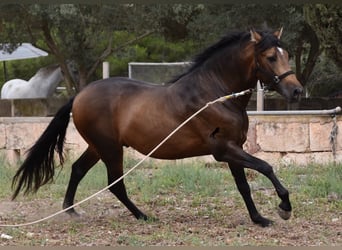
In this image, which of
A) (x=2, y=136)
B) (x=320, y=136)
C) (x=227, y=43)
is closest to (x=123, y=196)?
(x=227, y=43)

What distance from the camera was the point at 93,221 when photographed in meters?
6.84

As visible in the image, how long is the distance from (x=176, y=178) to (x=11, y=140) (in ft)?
12.0

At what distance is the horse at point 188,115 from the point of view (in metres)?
6.08

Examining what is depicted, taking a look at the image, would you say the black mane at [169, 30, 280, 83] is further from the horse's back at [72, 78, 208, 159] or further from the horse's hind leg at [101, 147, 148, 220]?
the horse's hind leg at [101, 147, 148, 220]

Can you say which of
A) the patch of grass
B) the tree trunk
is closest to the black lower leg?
the patch of grass

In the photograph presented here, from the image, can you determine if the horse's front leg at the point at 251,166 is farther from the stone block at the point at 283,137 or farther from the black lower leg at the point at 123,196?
the stone block at the point at 283,137

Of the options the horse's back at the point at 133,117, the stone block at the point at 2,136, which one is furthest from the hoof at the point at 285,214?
the stone block at the point at 2,136

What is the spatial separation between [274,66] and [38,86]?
14064mm

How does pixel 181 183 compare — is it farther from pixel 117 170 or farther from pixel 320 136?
pixel 320 136

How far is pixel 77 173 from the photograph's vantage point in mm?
7078

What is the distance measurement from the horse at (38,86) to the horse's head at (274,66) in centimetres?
1372

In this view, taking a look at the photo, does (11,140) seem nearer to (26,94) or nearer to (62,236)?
(62,236)

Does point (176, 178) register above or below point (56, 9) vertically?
below

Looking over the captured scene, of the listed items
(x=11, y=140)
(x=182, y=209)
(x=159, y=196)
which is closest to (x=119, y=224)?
(x=182, y=209)
